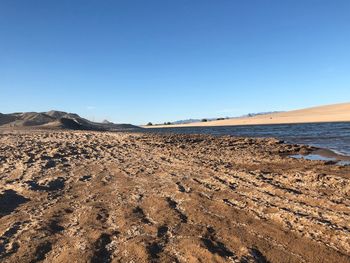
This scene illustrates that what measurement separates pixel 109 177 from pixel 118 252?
6.89 metres

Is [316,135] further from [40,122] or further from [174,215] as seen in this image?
[40,122]

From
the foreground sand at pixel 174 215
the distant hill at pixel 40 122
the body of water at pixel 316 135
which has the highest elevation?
the distant hill at pixel 40 122

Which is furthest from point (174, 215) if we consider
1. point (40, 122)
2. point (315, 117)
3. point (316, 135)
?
point (315, 117)

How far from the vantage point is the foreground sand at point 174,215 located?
5.69m

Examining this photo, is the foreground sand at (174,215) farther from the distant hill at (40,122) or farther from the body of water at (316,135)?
the distant hill at (40,122)

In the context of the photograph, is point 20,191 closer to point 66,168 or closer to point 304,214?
point 66,168

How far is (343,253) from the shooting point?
17.9 ft

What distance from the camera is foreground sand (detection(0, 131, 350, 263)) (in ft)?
18.7

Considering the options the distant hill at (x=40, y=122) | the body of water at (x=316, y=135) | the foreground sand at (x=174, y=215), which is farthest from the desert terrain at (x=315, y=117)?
the foreground sand at (x=174, y=215)

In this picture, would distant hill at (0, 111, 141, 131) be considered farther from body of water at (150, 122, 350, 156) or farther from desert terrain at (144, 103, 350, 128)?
desert terrain at (144, 103, 350, 128)

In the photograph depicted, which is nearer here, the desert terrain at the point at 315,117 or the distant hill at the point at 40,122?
the distant hill at the point at 40,122

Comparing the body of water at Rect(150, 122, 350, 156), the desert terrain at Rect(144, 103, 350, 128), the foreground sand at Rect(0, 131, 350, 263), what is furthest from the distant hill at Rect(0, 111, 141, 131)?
the desert terrain at Rect(144, 103, 350, 128)

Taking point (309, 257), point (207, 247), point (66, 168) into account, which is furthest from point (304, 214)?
point (66, 168)

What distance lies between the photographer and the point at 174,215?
763 cm
